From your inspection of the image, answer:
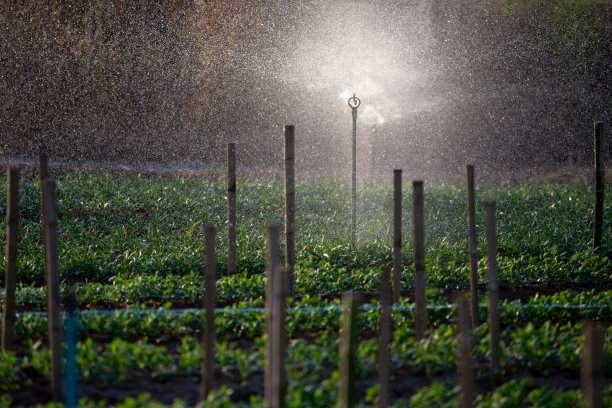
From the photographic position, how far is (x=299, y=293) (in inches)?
173

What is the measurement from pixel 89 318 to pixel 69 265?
155cm

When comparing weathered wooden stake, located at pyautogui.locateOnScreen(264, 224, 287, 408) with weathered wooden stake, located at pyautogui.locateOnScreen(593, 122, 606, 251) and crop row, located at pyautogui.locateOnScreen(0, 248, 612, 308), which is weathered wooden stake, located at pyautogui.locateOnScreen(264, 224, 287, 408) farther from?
weathered wooden stake, located at pyautogui.locateOnScreen(593, 122, 606, 251)

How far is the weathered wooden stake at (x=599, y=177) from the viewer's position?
5.27 m

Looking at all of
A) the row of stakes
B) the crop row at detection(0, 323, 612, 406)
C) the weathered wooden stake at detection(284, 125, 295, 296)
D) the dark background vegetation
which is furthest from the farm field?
the dark background vegetation

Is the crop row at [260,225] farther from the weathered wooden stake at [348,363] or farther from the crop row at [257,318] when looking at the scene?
the weathered wooden stake at [348,363]

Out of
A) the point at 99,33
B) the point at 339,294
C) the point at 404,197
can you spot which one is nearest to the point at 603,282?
the point at 339,294

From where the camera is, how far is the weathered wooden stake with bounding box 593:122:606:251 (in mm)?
5266

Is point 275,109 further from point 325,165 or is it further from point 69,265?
point 69,265

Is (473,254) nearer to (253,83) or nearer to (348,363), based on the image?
(348,363)

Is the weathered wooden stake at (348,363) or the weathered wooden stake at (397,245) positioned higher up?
the weathered wooden stake at (397,245)

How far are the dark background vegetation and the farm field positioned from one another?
4656 millimetres

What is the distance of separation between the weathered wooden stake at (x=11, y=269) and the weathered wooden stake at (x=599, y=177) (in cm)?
395

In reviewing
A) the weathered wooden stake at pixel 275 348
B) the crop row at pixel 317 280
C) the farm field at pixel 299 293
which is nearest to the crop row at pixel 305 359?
the farm field at pixel 299 293

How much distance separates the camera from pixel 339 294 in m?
4.43
